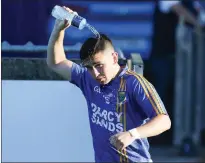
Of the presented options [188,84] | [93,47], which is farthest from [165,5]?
[93,47]

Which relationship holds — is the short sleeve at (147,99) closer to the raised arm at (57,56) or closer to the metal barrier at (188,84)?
the raised arm at (57,56)

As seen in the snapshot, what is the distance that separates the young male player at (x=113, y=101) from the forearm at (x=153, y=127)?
0.05 meters

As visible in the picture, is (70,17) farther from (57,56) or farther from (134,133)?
(134,133)

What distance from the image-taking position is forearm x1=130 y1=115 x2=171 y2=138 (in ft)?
13.0

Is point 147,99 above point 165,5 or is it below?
below

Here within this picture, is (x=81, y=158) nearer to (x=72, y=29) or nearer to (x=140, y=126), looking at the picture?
(x=140, y=126)

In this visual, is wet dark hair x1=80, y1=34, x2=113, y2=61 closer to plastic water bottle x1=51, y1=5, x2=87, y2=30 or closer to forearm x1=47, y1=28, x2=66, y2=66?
plastic water bottle x1=51, y1=5, x2=87, y2=30

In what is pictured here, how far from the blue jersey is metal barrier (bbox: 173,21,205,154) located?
3.73 meters

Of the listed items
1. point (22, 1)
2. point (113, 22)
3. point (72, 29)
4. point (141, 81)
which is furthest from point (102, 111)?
point (113, 22)

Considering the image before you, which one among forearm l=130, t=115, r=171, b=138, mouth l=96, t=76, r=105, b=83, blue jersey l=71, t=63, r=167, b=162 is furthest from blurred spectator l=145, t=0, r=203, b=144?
forearm l=130, t=115, r=171, b=138

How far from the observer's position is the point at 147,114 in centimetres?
414

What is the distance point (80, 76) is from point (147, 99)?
0.56 meters

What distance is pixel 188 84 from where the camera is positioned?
26.7ft

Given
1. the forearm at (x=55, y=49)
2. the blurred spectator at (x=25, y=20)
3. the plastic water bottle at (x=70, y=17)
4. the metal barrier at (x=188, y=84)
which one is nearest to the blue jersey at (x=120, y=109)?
the forearm at (x=55, y=49)
